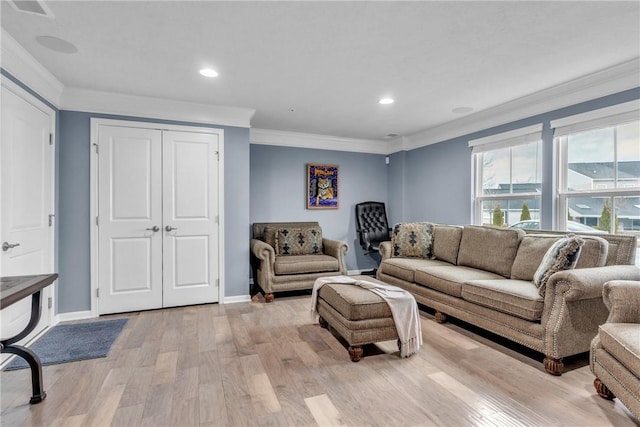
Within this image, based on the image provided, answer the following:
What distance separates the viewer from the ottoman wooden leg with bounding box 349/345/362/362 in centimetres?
239

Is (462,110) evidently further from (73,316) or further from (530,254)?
(73,316)

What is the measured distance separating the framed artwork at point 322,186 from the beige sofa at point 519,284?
6.08 feet

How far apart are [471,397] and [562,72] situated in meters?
2.78

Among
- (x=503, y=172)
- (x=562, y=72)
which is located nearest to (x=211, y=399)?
(x=562, y=72)

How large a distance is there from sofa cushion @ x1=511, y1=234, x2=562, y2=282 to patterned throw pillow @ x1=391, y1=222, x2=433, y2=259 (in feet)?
3.81

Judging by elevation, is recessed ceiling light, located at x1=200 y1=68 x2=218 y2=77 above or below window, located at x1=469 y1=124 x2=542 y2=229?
above

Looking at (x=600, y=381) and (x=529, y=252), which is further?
(x=529, y=252)

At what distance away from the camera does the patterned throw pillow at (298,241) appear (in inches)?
177

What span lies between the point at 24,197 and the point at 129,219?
3.17 feet

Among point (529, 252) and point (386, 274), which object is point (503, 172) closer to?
point (529, 252)

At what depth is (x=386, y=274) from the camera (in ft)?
13.4

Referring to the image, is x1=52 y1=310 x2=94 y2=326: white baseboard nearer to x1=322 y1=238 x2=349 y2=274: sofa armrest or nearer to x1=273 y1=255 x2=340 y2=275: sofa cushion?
x1=273 y1=255 x2=340 y2=275: sofa cushion

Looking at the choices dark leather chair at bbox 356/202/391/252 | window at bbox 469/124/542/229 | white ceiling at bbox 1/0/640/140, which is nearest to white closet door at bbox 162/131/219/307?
white ceiling at bbox 1/0/640/140

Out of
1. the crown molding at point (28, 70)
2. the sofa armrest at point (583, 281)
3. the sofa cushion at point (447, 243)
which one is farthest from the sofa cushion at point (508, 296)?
the crown molding at point (28, 70)
